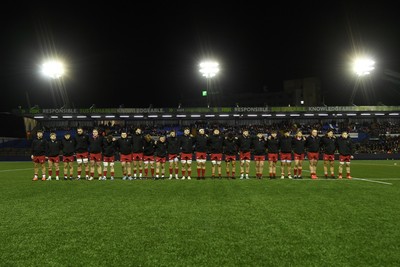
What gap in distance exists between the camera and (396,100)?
62969mm

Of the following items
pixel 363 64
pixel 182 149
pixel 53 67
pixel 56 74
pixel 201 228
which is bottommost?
pixel 201 228

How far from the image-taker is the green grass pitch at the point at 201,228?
14.4 ft

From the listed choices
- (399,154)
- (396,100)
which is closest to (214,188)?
(399,154)

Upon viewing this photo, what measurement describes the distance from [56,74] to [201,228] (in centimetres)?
4398

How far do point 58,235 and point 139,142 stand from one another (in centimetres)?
854

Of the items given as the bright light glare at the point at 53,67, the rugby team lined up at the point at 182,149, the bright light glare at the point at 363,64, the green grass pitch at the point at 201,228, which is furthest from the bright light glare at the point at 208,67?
the green grass pitch at the point at 201,228

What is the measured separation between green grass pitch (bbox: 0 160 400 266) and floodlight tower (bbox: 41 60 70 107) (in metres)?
36.7

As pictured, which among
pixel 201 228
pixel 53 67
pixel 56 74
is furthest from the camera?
pixel 56 74

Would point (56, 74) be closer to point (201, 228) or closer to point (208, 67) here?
point (208, 67)

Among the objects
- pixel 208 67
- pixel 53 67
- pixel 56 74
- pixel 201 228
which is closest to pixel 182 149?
pixel 201 228

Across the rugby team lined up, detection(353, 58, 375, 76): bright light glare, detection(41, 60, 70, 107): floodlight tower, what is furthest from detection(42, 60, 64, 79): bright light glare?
detection(353, 58, 375, 76): bright light glare

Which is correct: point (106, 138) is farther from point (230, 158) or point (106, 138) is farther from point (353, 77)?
point (353, 77)

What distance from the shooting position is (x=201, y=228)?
5.79 metres

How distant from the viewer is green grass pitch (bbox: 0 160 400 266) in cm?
438
